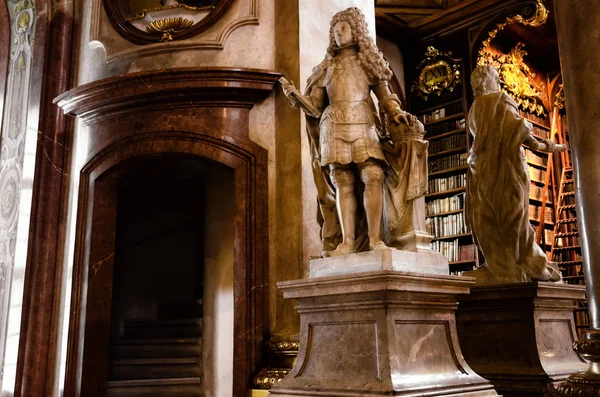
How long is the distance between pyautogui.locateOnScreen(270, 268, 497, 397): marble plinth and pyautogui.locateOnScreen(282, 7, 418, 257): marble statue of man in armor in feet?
1.19

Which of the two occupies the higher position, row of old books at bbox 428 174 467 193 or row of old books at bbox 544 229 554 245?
row of old books at bbox 428 174 467 193

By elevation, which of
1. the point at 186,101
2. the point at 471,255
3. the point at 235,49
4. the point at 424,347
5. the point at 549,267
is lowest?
the point at 424,347

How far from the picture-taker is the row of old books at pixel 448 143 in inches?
339

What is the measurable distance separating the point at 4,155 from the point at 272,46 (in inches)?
135

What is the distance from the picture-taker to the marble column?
3.11m

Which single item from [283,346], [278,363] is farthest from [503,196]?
[278,363]

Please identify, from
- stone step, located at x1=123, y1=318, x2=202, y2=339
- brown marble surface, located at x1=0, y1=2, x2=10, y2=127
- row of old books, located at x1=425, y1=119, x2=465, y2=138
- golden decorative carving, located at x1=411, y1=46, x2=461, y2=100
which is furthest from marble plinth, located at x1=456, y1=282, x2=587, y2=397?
brown marble surface, located at x1=0, y1=2, x2=10, y2=127

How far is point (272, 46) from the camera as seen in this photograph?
18.7ft

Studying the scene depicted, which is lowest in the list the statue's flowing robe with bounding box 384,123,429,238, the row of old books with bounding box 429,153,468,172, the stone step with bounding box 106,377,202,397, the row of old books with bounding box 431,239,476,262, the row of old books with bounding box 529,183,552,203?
the stone step with bounding box 106,377,202,397

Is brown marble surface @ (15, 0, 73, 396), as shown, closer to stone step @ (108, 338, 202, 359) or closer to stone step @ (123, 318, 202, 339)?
stone step @ (108, 338, 202, 359)

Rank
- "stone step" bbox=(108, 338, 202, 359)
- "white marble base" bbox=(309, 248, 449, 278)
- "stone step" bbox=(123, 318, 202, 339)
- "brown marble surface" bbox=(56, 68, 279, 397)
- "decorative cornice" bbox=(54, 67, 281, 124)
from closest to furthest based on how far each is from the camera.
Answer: "white marble base" bbox=(309, 248, 449, 278), "brown marble surface" bbox=(56, 68, 279, 397), "decorative cornice" bbox=(54, 67, 281, 124), "stone step" bbox=(108, 338, 202, 359), "stone step" bbox=(123, 318, 202, 339)

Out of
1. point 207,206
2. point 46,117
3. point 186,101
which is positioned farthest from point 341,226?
point 46,117

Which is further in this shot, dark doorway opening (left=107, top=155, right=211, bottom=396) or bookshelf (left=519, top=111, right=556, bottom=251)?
bookshelf (left=519, top=111, right=556, bottom=251)

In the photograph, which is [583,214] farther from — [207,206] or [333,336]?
[207,206]
